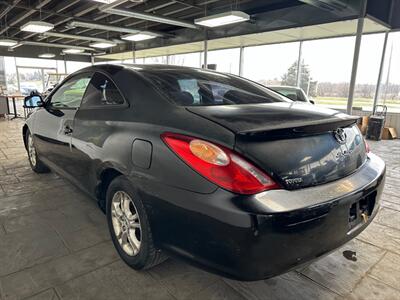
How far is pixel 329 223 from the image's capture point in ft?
4.04

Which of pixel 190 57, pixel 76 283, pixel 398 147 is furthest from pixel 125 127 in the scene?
pixel 190 57

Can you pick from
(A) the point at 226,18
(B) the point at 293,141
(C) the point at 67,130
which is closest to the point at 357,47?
(A) the point at 226,18

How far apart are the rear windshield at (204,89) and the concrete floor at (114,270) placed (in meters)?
1.02

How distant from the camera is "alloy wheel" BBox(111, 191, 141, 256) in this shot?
5.46ft

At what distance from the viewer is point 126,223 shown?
172 centimetres

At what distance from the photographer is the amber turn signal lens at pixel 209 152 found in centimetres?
117

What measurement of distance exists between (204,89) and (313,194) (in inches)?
38.8

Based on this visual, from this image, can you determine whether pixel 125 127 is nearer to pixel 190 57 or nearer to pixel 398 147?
pixel 398 147

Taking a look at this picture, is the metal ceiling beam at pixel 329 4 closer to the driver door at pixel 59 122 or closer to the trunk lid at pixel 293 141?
the driver door at pixel 59 122

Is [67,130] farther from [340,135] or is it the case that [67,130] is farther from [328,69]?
[328,69]

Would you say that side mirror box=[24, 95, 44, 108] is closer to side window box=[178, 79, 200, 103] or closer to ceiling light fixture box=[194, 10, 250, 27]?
side window box=[178, 79, 200, 103]

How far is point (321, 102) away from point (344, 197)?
29.6ft

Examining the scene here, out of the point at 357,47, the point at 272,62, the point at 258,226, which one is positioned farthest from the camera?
the point at 272,62

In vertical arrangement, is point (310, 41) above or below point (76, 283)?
above
